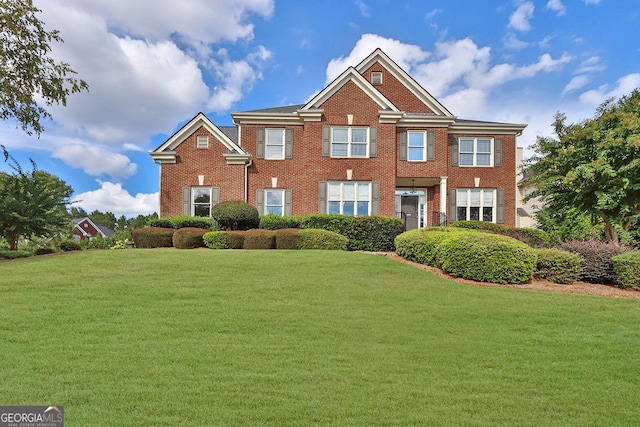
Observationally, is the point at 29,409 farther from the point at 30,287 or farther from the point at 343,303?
the point at 30,287

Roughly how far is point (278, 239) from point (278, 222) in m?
2.96

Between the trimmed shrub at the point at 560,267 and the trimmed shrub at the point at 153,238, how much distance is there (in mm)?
13805

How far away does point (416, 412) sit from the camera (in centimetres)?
356

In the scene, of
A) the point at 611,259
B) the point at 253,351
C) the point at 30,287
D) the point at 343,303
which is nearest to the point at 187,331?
the point at 253,351

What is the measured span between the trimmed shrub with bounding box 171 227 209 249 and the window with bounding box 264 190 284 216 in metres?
4.49

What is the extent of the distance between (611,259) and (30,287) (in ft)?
47.2

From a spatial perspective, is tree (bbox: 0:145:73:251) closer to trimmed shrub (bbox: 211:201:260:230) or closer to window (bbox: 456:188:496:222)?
trimmed shrub (bbox: 211:201:260:230)

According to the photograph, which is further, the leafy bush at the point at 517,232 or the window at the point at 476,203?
the window at the point at 476,203

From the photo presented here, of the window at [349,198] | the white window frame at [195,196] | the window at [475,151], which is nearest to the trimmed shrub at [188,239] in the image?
the white window frame at [195,196]

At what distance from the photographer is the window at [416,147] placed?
20844 mm

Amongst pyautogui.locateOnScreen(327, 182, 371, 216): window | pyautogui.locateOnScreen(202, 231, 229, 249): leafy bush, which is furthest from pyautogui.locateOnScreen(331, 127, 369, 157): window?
pyautogui.locateOnScreen(202, 231, 229, 249): leafy bush

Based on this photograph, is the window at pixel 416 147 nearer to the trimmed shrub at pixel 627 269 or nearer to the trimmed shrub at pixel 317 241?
the trimmed shrub at pixel 317 241

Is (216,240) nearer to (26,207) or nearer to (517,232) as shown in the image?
(26,207)

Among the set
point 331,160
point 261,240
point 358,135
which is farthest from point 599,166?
point 261,240
